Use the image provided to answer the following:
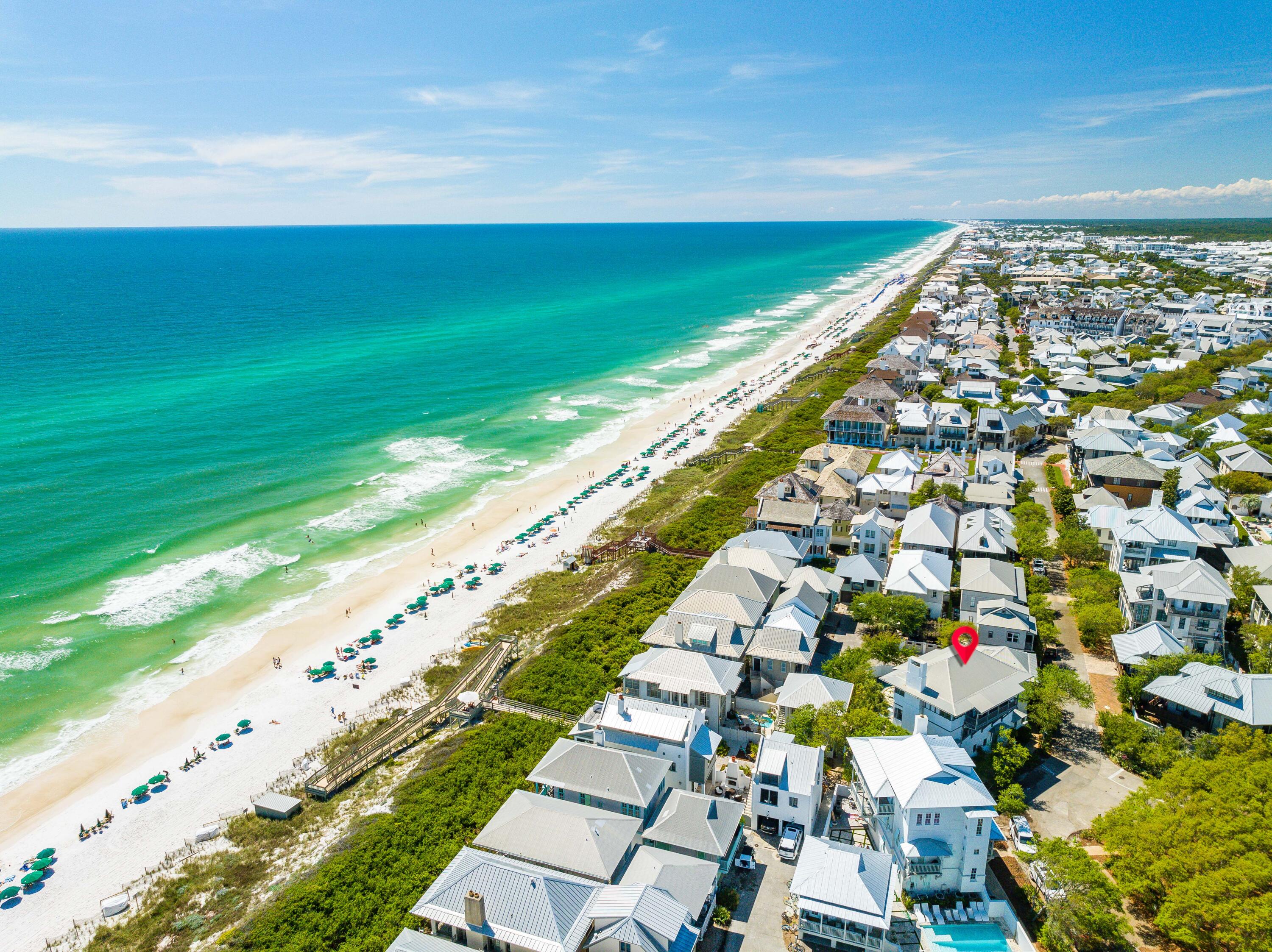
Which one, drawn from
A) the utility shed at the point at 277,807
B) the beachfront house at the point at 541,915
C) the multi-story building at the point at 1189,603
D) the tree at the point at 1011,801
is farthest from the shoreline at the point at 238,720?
the multi-story building at the point at 1189,603

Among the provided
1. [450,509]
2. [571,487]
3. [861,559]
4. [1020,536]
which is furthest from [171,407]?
[1020,536]

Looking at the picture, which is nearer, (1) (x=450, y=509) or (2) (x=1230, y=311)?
(1) (x=450, y=509)

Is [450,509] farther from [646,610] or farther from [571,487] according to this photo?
[646,610]

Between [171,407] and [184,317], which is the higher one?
[184,317]

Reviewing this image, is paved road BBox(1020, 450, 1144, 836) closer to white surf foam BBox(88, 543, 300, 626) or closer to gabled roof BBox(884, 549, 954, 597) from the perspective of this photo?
gabled roof BBox(884, 549, 954, 597)

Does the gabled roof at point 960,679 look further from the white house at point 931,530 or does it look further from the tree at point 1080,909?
the white house at point 931,530

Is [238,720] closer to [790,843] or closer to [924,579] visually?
[790,843]
